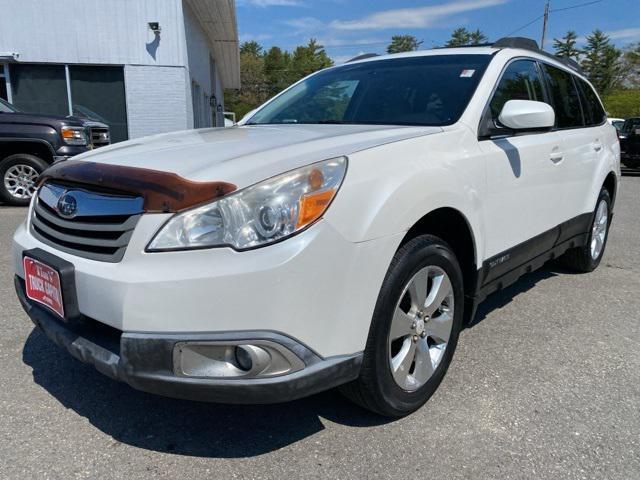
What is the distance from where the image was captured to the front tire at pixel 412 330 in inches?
85.0

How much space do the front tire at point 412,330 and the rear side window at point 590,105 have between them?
266 centimetres

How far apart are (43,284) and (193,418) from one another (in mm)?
879

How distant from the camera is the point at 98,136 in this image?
8.79m

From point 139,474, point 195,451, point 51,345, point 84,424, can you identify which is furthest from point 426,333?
point 51,345

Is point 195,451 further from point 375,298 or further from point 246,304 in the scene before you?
point 375,298

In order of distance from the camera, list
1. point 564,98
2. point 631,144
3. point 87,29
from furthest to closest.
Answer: point 631,144, point 87,29, point 564,98

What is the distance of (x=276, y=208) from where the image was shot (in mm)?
1886

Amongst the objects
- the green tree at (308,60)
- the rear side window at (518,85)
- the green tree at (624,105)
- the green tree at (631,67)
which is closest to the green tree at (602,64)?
the green tree at (631,67)

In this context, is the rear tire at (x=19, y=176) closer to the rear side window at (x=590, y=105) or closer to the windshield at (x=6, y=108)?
the windshield at (x=6, y=108)

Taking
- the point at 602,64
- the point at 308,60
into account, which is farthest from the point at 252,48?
the point at 602,64

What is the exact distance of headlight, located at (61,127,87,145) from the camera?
7.65 metres

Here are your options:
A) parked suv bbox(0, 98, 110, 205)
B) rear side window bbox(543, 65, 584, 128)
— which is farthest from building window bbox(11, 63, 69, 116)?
rear side window bbox(543, 65, 584, 128)

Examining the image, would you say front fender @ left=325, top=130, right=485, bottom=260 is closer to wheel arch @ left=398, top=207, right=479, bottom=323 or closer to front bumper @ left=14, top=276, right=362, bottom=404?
wheel arch @ left=398, top=207, right=479, bottom=323

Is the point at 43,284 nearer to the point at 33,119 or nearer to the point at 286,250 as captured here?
the point at 286,250
